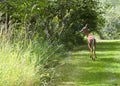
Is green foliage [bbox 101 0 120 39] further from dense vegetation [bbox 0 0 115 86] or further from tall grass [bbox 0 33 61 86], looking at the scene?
tall grass [bbox 0 33 61 86]

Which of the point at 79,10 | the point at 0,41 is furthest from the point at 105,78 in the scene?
the point at 79,10

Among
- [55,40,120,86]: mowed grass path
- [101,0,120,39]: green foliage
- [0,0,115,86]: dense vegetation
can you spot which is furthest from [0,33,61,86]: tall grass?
[101,0,120,39]: green foliage

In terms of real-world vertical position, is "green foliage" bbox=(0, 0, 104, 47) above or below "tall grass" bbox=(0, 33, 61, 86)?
above

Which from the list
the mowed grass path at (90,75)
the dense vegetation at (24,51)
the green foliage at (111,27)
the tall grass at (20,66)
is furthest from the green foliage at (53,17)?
the green foliage at (111,27)

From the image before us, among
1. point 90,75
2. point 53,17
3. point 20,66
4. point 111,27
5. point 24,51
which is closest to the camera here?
point 20,66

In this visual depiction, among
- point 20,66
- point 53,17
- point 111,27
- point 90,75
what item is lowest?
point 111,27

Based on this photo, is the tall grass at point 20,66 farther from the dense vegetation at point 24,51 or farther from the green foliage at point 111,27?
the green foliage at point 111,27

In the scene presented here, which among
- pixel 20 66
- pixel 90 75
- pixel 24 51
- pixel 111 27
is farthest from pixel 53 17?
pixel 111 27

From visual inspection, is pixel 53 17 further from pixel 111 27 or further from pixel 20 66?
pixel 111 27

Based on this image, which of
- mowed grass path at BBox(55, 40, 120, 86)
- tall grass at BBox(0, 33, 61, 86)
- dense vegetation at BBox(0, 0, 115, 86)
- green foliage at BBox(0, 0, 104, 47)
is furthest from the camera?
green foliage at BBox(0, 0, 104, 47)

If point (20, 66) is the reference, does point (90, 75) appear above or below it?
below

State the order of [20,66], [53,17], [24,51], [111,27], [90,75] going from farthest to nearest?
[111,27]
[53,17]
[90,75]
[24,51]
[20,66]

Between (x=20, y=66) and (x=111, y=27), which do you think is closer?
(x=20, y=66)

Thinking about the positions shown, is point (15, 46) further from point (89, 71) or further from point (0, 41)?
point (89, 71)
